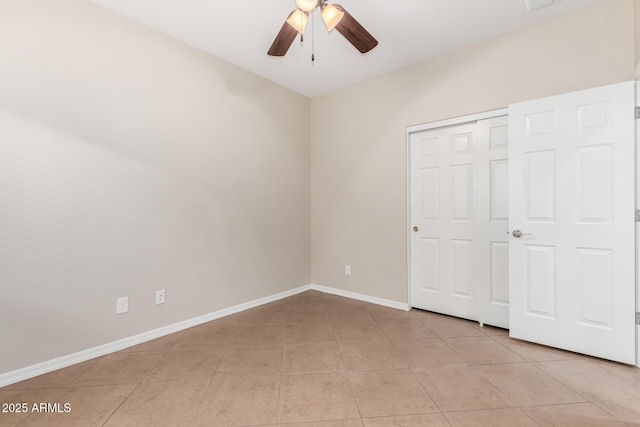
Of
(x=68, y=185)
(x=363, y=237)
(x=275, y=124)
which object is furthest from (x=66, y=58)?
(x=363, y=237)

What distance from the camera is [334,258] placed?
3943 mm

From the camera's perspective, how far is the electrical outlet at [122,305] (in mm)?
2377

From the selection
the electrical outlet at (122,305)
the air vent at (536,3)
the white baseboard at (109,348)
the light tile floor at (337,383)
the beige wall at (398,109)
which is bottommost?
the light tile floor at (337,383)

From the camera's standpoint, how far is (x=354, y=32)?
202cm

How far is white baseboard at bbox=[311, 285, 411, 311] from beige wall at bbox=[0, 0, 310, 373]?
934 mm

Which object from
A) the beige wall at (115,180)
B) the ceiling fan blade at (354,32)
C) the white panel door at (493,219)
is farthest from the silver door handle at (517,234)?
the beige wall at (115,180)

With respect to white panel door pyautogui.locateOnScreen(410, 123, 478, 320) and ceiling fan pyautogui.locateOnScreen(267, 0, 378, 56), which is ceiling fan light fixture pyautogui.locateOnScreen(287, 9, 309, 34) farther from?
white panel door pyautogui.locateOnScreen(410, 123, 478, 320)

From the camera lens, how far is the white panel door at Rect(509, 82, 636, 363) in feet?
6.84

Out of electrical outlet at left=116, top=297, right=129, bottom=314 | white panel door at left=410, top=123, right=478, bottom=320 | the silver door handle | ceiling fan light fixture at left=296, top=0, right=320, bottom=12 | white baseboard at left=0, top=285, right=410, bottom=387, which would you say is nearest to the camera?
ceiling fan light fixture at left=296, top=0, right=320, bottom=12

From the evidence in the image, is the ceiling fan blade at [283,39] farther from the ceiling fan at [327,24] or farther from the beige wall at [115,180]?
the beige wall at [115,180]

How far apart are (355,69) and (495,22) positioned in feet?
4.57

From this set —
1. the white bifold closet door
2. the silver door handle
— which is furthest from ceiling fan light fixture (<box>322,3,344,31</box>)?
the silver door handle

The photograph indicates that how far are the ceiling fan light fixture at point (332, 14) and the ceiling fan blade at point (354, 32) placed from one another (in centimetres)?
2

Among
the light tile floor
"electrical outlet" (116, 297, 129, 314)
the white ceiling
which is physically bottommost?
the light tile floor
